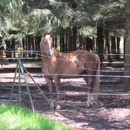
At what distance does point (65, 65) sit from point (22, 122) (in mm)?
3050

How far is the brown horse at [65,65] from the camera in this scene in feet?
23.5

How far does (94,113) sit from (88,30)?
1484 centimetres

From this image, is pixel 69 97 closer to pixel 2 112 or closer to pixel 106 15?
pixel 2 112

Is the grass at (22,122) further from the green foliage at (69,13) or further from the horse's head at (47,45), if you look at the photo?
the green foliage at (69,13)

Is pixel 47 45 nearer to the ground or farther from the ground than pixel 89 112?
farther from the ground

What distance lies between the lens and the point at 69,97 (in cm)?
864

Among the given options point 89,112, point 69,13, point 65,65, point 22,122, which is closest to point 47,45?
point 65,65

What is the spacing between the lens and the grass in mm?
4637

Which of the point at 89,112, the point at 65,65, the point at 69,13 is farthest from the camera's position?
the point at 69,13

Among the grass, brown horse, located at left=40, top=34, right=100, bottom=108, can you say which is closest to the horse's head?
brown horse, located at left=40, top=34, right=100, bottom=108

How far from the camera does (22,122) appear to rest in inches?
190

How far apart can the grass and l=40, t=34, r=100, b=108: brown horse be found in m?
1.87

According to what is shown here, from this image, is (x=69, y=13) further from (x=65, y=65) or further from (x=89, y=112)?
(x=89, y=112)

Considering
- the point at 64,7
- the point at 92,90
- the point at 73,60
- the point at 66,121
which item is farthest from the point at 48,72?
the point at 64,7
